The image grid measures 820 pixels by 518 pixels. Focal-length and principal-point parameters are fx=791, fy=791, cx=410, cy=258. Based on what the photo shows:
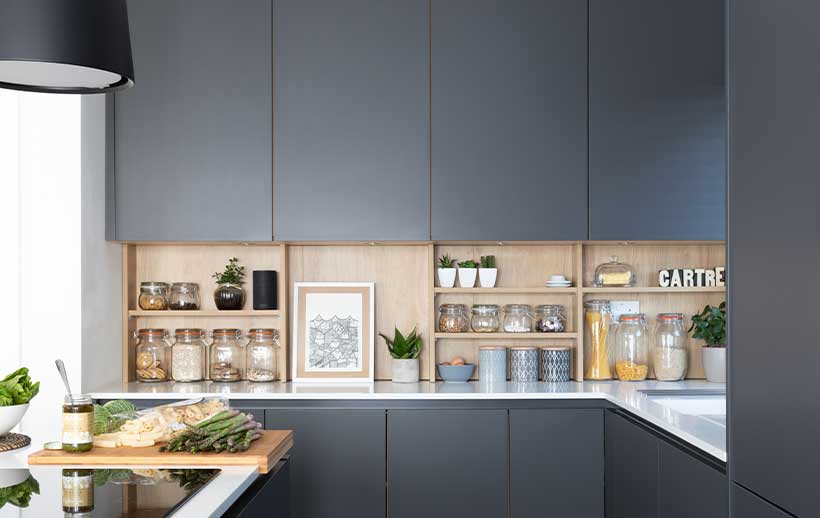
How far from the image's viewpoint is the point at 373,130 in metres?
3.58

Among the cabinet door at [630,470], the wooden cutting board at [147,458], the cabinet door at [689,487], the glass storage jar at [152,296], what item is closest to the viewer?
the wooden cutting board at [147,458]

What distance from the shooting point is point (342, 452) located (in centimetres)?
335

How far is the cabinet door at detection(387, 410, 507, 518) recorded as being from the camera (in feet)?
11.0

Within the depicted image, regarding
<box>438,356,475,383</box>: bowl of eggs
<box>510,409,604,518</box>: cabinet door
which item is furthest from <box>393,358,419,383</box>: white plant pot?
<box>510,409,604,518</box>: cabinet door

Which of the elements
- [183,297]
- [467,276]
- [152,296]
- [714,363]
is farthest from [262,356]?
[714,363]

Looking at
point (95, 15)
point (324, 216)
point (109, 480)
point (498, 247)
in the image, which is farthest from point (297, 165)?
point (109, 480)

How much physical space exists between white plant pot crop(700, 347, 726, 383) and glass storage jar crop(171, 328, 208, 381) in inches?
94.7

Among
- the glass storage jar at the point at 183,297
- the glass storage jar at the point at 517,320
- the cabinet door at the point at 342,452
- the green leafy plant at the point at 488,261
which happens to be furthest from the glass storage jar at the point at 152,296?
the glass storage jar at the point at 517,320

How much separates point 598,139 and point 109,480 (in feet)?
8.51

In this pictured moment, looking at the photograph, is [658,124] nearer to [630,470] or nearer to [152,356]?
[630,470]

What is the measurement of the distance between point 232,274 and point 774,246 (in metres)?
2.75

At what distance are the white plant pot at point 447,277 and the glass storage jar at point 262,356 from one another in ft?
2.79

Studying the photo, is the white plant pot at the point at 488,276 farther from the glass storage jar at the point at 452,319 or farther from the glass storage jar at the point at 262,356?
the glass storage jar at the point at 262,356

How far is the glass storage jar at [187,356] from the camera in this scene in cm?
378
